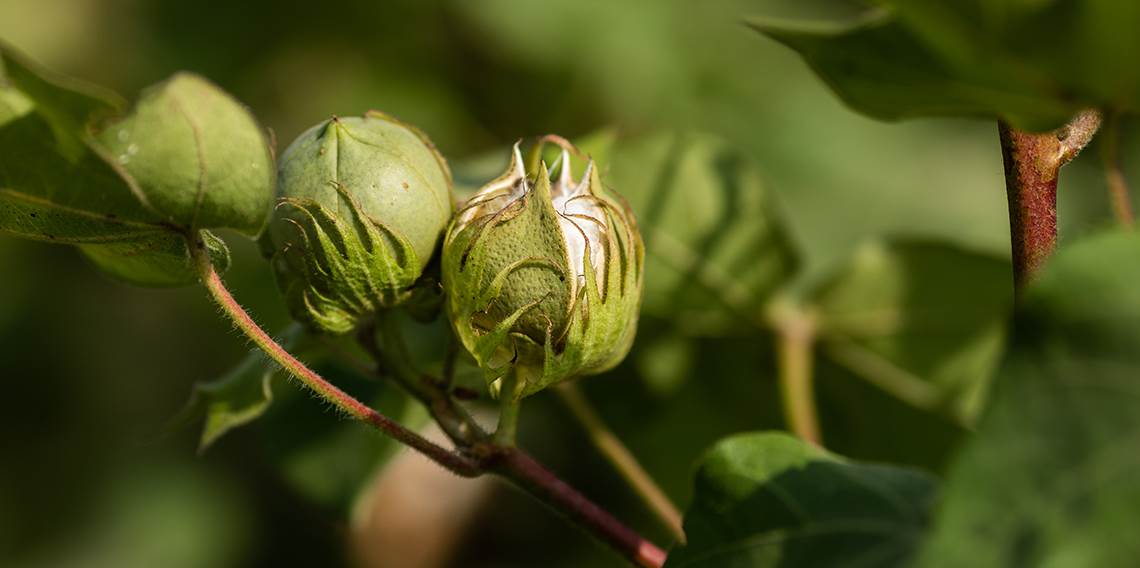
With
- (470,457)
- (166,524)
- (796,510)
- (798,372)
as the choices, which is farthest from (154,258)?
(166,524)

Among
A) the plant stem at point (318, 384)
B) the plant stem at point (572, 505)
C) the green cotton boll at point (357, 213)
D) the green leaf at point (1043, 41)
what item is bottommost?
the plant stem at point (572, 505)

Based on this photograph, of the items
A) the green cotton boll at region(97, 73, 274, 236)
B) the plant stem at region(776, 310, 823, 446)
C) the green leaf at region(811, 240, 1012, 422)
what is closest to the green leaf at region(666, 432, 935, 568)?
the green cotton boll at region(97, 73, 274, 236)

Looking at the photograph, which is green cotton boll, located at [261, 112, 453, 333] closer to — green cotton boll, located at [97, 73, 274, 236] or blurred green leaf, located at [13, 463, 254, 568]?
green cotton boll, located at [97, 73, 274, 236]

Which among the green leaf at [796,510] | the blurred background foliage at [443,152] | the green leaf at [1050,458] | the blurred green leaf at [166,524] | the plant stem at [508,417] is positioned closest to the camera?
the green leaf at [1050,458]

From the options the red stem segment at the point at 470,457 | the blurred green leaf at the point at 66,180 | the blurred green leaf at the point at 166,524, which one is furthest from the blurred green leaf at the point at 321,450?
the blurred green leaf at the point at 166,524

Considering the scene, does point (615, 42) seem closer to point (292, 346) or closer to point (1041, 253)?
point (292, 346)

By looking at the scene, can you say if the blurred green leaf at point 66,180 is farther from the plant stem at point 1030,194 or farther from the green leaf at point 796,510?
the plant stem at point 1030,194
